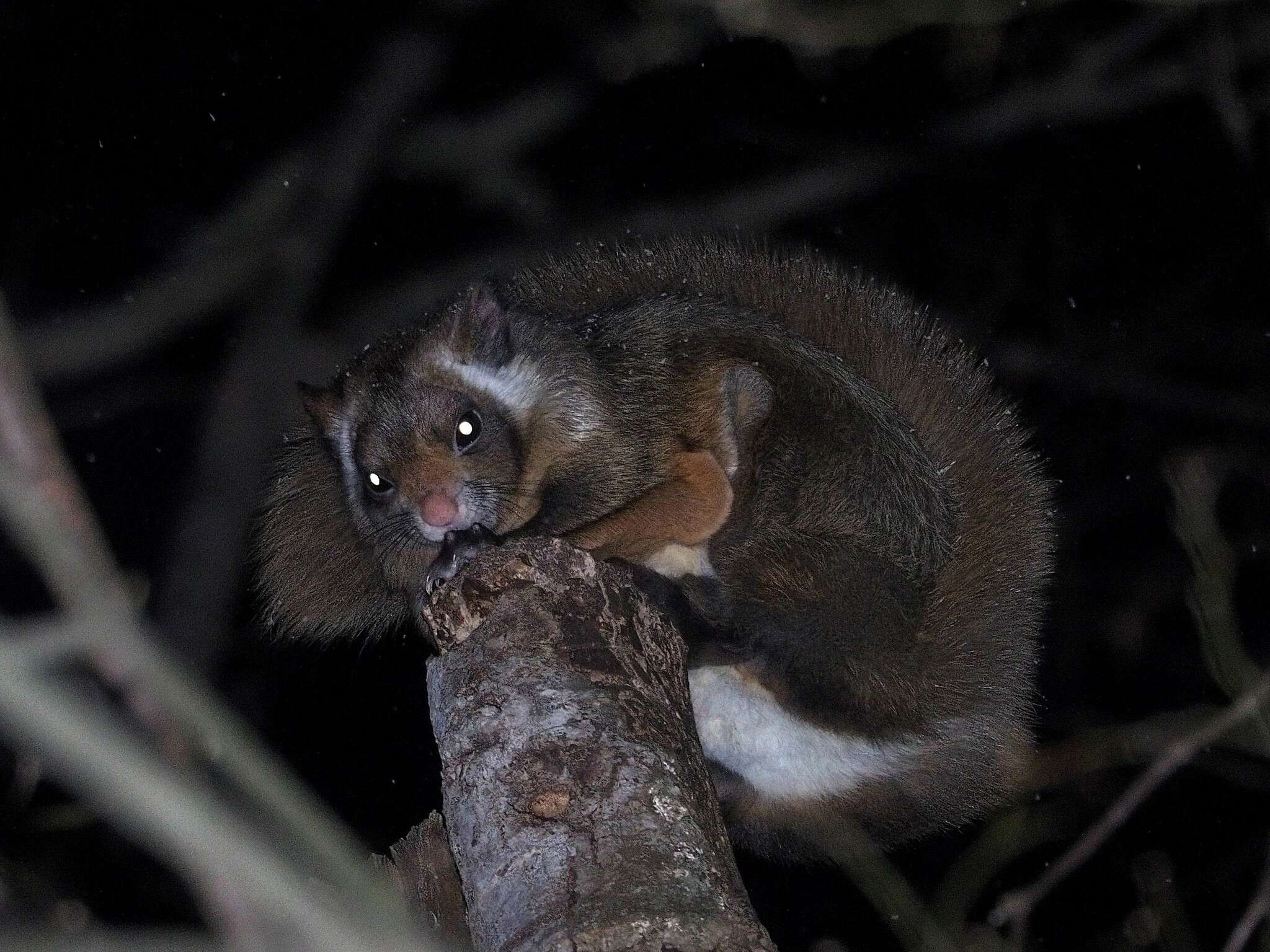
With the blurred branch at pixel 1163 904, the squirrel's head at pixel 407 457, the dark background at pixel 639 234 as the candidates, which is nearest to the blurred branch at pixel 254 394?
the dark background at pixel 639 234

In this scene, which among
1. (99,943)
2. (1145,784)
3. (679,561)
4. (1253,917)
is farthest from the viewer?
(679,561)

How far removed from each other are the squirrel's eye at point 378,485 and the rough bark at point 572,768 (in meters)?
0.75

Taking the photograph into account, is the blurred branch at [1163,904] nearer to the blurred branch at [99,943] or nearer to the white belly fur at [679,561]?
the white belly fur at [679,561]

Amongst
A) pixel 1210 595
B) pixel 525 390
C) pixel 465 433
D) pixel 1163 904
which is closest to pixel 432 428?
pixel 465 433

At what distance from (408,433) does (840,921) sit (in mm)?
3932

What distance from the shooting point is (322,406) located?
12.9 ft

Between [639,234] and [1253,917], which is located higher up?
[1253,917]

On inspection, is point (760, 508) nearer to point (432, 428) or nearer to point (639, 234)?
point (432, 428)

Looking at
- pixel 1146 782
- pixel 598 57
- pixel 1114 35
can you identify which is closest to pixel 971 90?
pixel 1114 35

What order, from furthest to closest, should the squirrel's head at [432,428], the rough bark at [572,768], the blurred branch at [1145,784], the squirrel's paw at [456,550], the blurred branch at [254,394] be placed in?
the blurred branch at [254,394] < the squirrel's head at [432,428] < the squirrel's paw at [456,550] < the blurred branch at [1145,784] < the rough bark at [572,768]

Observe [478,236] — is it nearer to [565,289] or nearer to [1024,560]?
[565,289]

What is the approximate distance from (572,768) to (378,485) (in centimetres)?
130

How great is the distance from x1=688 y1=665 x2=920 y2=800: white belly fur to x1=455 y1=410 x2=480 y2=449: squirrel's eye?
81 cm

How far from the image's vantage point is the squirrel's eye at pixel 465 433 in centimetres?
370
